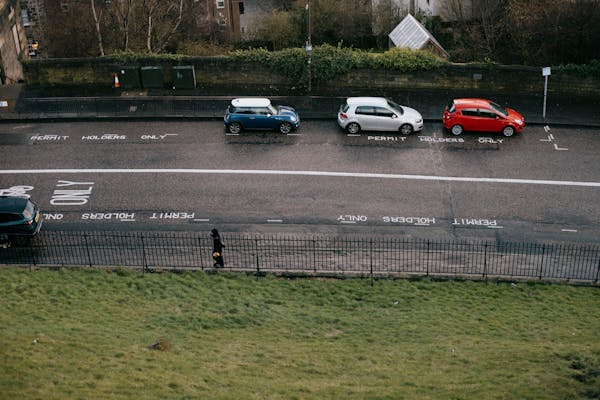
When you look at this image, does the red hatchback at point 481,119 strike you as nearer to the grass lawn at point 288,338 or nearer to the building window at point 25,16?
the grass lawn at point 288,338

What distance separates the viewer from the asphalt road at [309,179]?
26344 mm

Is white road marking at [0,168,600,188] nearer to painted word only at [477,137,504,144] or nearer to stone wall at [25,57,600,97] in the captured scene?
painted word only at [477,137,504,144]

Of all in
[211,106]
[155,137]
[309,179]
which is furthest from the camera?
[211,106]

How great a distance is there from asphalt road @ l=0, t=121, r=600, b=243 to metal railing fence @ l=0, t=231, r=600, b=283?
75 cm

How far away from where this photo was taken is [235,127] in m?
32.6

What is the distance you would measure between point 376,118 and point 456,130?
349cm

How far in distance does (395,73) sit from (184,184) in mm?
12918

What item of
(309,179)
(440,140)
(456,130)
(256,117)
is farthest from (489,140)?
(256,117)

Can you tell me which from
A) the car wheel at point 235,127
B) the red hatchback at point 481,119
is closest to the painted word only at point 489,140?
the red hatchback at point 481,119

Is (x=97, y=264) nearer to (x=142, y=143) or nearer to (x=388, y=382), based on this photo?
(x=142, y=143)

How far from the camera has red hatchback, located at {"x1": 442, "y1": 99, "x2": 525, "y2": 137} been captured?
31.8m

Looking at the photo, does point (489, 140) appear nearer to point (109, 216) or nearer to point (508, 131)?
point (508, 131)

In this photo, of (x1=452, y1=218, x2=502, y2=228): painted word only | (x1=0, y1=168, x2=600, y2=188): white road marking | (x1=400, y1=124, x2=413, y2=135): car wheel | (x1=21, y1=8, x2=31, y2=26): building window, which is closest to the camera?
(x1=452, y1=218, x2=502, y2=228): painted word only

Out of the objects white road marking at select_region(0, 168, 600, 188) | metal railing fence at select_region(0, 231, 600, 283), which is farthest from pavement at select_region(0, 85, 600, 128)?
metal railing fence at select_region(0, 231, 600, 283)
